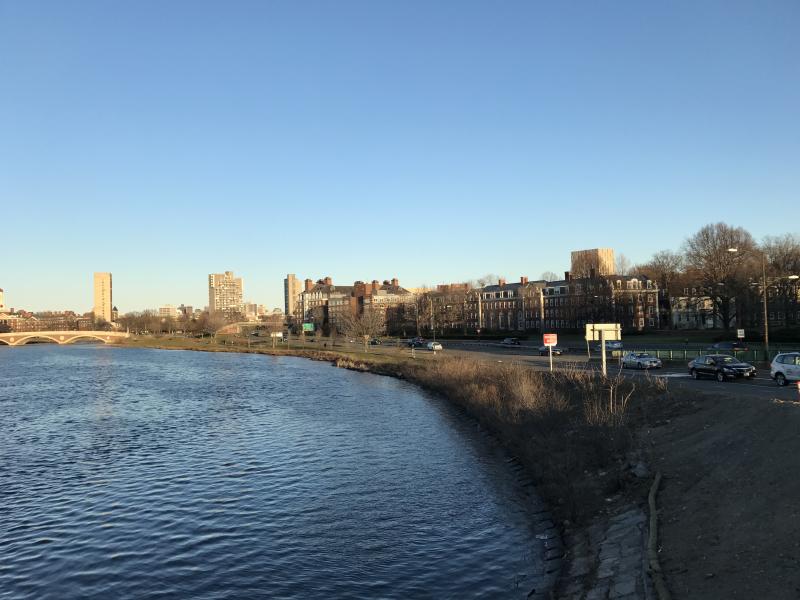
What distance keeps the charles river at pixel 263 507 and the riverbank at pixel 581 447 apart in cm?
97

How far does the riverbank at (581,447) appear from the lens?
47.4ft

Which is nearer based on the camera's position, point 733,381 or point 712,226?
point 733,381

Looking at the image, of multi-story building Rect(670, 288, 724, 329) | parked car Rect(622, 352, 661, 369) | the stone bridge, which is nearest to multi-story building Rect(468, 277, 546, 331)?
multi-story building Rect(670, 288, 724, 329)

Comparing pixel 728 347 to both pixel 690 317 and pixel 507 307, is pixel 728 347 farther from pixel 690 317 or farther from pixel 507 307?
pixel 690 317

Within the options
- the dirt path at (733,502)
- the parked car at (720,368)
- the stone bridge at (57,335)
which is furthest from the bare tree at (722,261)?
the stone bridge at (57,335)

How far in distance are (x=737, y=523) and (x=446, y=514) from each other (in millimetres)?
8766

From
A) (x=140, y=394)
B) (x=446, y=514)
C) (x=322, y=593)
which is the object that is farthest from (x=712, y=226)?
(x=322, y=593)

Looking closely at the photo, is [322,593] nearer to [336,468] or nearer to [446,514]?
[446,514]

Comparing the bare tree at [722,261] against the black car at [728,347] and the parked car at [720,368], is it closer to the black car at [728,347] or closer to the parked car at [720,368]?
the black car at [728,347]

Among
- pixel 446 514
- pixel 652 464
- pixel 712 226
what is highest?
pixel 712 226

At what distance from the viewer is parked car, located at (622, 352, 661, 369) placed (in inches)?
1891

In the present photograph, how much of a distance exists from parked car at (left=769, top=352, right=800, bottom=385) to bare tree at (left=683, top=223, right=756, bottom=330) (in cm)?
5027

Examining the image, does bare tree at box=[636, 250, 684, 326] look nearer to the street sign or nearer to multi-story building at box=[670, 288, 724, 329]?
multi-story building at box=[670, 288, 724, 329]

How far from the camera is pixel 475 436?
32125 millimetres
